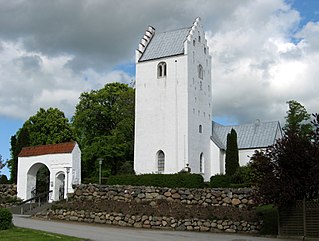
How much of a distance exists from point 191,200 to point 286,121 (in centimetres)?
2806

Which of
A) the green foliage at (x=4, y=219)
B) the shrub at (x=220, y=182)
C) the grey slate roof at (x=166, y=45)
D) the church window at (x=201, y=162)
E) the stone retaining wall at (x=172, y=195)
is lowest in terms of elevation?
the green foliage at (x=4, y=219)

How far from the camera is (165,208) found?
2405 centimetres

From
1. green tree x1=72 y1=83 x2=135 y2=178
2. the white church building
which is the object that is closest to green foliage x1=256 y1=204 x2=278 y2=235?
the white church building

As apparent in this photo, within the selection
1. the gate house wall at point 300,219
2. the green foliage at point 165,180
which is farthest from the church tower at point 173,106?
the gate house wall at point 300,219

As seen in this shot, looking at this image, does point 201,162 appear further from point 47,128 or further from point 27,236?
point 27,236

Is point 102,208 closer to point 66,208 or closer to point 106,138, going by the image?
point 66,208

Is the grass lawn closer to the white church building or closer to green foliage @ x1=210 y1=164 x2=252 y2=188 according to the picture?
green foliage @ x1=210 y1=164 x2=252 y2=188

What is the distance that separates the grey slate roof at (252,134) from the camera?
4828 centimetres

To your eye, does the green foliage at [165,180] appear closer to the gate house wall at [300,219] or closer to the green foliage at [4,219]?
the gate house wall at [300,219]

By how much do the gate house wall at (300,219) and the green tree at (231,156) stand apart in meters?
23.7

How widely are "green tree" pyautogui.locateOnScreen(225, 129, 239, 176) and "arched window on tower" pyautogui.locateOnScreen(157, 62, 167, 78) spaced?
875cm

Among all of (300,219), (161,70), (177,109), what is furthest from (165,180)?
(300,219)

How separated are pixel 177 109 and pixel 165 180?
382 inches

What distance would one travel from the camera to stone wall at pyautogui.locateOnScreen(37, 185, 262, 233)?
72.8 ft
